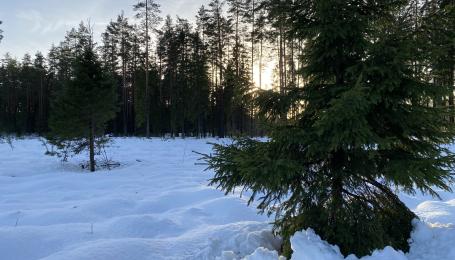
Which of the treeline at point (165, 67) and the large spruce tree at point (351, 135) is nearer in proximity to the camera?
the large spruce tree at point (351, 135)

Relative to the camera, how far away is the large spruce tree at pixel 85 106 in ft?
48.4

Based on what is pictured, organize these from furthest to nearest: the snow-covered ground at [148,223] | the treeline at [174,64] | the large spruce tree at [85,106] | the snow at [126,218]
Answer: the treeline at [174,64] → the large spruce tree at [85,106] → the snow at [126,218] → the snow-covered ground at [148,223]

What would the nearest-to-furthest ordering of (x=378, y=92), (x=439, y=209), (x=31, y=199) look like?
(x=378, y=92) < (x=439, y=209) < (x=31, y=199)

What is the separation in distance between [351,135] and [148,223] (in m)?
4.20

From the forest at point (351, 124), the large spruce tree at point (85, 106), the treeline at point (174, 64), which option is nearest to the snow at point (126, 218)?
the forest at point (351, 124)

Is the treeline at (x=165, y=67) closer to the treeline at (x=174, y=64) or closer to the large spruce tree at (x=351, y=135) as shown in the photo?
the treeline at (x=174, y=64)

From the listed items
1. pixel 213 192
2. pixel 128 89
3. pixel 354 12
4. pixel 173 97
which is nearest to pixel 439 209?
pixel 354 12

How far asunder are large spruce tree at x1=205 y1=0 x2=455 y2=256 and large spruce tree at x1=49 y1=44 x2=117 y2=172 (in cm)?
1143

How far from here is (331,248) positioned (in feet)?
13.9

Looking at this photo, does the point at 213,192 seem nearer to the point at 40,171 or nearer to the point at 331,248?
the point at 331,248

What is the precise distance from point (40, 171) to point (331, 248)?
13718 mm

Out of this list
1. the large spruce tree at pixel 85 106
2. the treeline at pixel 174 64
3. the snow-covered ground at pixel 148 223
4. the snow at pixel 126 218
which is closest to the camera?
the snow-covered ground at pixel 148 223

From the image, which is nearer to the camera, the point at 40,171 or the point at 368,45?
the point at 368,45

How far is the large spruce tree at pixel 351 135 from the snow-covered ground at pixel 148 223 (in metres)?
0.42
